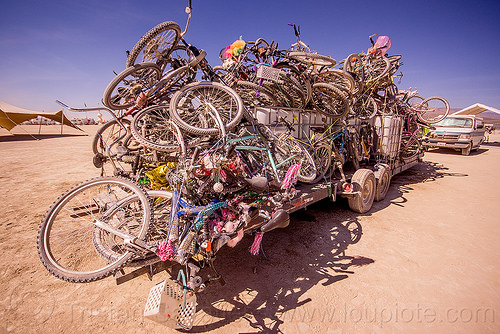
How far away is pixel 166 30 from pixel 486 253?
6.50 metres

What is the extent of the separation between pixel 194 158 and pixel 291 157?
1.67 metres

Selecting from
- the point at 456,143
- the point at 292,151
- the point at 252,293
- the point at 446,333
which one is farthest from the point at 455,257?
the point at 456,143

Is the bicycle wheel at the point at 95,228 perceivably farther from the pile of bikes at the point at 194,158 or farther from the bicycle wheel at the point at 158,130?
the bicycle wheel at the point at 158,130

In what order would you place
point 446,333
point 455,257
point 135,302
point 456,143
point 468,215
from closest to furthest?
point 446,333 → point 135,302 → point 455,257 → point 468,215 → point 456,143

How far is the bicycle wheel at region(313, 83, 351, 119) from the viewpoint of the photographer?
4969 millimetres

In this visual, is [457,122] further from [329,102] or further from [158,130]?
[158,130]

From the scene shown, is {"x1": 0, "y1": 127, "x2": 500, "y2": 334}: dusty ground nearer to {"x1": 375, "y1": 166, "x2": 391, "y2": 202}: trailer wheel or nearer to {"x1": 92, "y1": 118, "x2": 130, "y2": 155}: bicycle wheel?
{"x1": 375, "y1": 166, "x2": 391, "y2": 202}: trailer wheel

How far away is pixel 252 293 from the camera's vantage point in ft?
9.69

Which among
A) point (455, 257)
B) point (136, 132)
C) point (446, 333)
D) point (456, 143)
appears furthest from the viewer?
point (456, 143)

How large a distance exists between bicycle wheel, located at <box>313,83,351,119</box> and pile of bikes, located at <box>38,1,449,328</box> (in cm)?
3

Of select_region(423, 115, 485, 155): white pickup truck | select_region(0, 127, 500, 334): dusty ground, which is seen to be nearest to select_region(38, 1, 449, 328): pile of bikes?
select_region(0, 127, 500, 334): dusty ground

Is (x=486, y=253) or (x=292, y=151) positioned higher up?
(x=292, y=151)

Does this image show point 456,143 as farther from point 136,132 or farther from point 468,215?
point 136,132

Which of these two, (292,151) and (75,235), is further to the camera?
(292,151)
